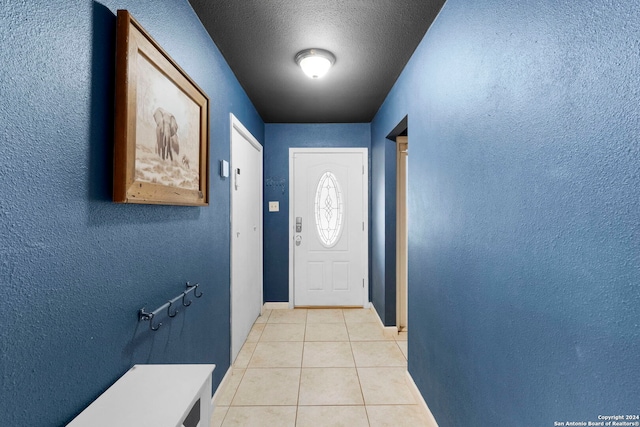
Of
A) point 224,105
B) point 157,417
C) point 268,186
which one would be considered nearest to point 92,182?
point 157,417

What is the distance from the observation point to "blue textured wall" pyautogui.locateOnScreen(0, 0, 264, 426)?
712 mm

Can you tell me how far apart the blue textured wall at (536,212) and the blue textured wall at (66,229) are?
1359mm

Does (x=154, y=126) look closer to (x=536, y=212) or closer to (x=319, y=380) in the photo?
(x=536, y=212)

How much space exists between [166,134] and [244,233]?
171cm

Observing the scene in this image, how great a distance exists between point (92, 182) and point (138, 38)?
0.55 meters

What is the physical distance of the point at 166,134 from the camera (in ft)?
4.43

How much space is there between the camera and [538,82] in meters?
0.93

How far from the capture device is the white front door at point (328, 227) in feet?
12.8

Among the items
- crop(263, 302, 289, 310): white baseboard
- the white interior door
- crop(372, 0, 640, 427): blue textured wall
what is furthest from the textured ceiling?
crop(263, 302, 289, 310): white baseboard

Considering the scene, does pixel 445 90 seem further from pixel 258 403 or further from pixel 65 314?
pixel 258 403

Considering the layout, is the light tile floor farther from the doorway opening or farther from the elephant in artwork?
the elephant in artwork

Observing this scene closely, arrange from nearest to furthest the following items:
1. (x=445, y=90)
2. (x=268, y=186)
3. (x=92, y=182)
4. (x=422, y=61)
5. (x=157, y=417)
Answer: (x=157, y=417) → (x=92, y=182) → (x=445, y=90) → (x=422, y=61) → (x=268, y=186)

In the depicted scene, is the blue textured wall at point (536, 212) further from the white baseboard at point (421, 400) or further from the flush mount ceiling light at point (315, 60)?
the flush mount ceiling light at point (315, 60)

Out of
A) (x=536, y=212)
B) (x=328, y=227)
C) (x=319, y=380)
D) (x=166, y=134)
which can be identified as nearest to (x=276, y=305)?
(x=328, y=227)
